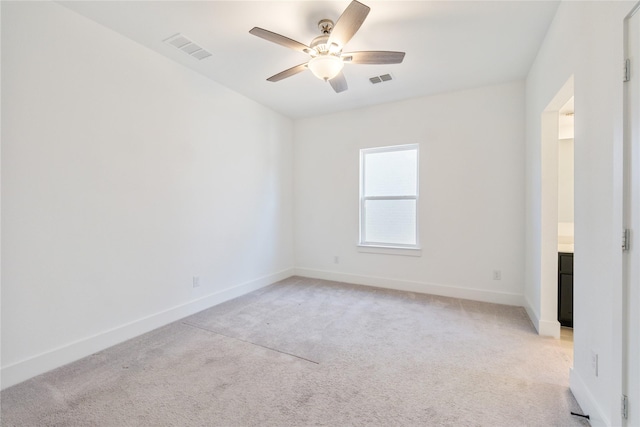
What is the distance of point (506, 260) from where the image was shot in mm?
3438

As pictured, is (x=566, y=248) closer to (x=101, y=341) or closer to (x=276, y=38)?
(x=276, y=38)

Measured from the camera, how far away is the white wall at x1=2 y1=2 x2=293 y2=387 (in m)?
1.92

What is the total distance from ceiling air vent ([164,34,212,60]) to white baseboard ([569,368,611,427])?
3.94 m

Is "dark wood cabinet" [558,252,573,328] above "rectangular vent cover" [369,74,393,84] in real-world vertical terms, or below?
below

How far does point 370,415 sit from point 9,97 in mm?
3142

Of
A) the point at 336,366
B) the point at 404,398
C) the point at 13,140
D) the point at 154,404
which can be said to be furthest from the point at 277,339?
the point at 13,140

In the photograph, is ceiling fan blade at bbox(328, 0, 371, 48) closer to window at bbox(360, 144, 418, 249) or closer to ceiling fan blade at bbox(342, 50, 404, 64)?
ceiling fan blade at bbox(342, 50, 404, 64)

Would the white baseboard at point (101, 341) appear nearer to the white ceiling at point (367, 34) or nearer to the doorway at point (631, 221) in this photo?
the white ceiling at point (367, 34)

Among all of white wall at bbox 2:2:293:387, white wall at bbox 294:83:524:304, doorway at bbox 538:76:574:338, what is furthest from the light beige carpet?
white wall at bbox 294:83:524:304

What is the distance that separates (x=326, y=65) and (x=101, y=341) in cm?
301

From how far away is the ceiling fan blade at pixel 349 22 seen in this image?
1.70m

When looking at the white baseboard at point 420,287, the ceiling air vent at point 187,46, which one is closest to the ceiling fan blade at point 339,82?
the ceiling air vent at point 187,46

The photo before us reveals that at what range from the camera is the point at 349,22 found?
6.07ft

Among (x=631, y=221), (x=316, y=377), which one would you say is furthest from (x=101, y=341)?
(x=631, y=221)
